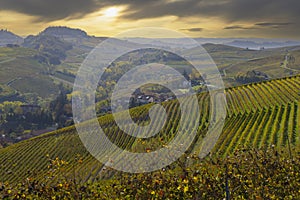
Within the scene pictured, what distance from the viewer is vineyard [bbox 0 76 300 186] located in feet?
71.0

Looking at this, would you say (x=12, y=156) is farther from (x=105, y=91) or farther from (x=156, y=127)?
(x=105, y=91)

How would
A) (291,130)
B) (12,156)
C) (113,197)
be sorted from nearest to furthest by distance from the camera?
(113,197), (291,130), (12,156)

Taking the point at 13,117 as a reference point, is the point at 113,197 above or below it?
above

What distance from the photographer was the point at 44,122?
4419 inches

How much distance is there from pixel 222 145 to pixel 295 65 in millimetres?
199368

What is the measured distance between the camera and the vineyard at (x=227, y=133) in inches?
852

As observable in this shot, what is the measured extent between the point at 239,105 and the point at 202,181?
32.1 meters

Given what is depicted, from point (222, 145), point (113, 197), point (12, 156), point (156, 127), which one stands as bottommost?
point (12, 156)

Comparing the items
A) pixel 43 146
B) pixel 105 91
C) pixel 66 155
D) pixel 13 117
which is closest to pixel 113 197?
pixel 66 155

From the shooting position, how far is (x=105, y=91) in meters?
165

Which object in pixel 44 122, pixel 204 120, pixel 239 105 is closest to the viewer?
pixel 204 120

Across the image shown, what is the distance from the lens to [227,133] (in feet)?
88.0

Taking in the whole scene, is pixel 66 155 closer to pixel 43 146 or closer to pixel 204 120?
pixel 43 146

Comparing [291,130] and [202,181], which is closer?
[202,181]
